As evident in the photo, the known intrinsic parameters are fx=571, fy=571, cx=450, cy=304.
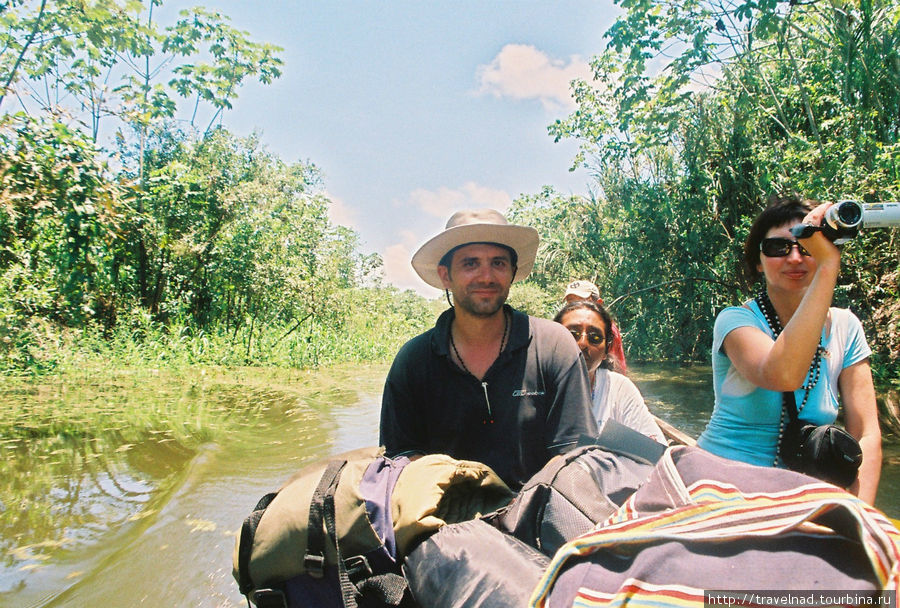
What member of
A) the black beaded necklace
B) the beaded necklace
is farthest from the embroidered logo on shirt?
the beaded necklace

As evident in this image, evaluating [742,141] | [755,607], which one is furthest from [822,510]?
[742,141]

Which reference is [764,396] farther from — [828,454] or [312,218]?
[312,218]

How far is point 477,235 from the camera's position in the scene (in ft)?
6.91

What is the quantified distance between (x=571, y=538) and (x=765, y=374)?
2.79 ft

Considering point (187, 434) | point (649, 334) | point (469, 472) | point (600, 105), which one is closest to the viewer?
point (469, 472)

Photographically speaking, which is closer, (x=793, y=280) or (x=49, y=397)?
(x=793, y=280)

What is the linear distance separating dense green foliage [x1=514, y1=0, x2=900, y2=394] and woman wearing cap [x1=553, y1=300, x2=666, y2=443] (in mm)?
4324

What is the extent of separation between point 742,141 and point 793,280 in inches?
349

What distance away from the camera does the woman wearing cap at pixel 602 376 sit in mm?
2771

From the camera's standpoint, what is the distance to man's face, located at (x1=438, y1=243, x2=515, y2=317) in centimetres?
203

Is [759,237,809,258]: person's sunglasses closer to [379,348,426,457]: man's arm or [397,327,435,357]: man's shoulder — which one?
[397,327,435,357]: man's shoulder

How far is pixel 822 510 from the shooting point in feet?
2.34

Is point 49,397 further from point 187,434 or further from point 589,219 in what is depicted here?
point 589,219

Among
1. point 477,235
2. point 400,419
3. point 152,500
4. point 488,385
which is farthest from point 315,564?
point 152,500
